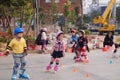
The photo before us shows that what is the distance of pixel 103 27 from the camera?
4856 centimetres

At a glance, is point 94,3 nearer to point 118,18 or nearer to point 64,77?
point 118,18

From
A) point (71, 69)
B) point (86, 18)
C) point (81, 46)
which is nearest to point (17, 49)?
point (71, 69)

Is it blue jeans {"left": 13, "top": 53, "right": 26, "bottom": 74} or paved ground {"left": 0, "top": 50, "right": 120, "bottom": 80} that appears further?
paved ground {"left": 0, "top": 50, "right": 120, "bottom": 80}

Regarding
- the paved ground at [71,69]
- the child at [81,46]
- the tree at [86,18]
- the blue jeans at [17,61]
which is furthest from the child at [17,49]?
the tree at [86,18]

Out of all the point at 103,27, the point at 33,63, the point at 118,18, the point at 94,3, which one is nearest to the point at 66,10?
the point at 103,27

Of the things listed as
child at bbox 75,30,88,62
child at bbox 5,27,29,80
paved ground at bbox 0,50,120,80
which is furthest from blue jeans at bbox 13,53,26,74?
child at bbox 75,30,88,62

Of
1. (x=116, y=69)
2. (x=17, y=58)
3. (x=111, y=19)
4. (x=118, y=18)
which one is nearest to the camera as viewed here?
(x=17, y=58)

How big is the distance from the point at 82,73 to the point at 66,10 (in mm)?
35858

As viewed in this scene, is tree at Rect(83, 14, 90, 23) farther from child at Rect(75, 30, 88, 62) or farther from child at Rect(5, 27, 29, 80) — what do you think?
child at Rect(5, 27, 29, 80)

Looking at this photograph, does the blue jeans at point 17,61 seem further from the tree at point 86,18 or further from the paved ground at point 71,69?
the tree at point 86,18

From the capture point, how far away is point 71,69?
13883 millimetres

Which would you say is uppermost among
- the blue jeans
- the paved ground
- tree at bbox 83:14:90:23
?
the blue jeans

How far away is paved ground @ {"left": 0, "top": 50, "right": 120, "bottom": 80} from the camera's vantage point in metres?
12.0

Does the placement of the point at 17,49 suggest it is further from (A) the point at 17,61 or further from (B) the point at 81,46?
(B) the point at 81,46
